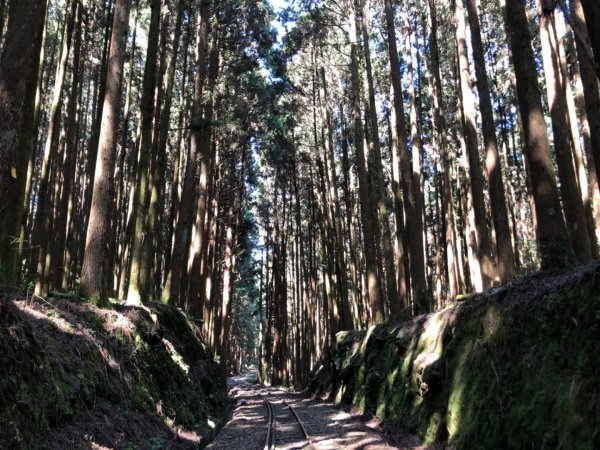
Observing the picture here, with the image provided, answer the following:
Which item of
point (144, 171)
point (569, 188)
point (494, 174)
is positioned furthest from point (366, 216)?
point (569, 188)

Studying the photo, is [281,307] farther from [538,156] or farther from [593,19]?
[593,19]

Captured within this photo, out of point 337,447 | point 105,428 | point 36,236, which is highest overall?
point 36,236

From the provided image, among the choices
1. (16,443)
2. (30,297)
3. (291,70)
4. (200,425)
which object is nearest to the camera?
(16,443)

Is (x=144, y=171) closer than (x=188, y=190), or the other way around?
(x=144, y=171)

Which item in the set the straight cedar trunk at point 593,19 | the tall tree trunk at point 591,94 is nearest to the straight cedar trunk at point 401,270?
the tall tree trunk at point 591,94

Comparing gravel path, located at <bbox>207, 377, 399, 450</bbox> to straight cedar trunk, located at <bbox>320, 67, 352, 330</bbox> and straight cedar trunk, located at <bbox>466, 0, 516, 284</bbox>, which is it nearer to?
straight cedar trunk, located at <bbox>466, 0, 516, 284</bbox>

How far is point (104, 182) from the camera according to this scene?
9461 mm

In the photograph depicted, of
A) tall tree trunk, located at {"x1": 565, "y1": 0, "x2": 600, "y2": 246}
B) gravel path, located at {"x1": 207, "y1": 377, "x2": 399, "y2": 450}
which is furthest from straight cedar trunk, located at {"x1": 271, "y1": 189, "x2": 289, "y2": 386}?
tall tree trunk, located at {"x1": 565, "y1": 0, "x2": 600, "y2": 246}

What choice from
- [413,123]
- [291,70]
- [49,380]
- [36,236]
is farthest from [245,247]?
[49,380]

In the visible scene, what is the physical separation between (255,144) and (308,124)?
12.2 feet

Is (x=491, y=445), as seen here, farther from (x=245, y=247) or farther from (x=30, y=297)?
(x=245, y=247)

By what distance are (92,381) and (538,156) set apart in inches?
307

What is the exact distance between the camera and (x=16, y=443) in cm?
472

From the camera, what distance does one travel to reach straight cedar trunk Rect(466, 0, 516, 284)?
33.8ft
